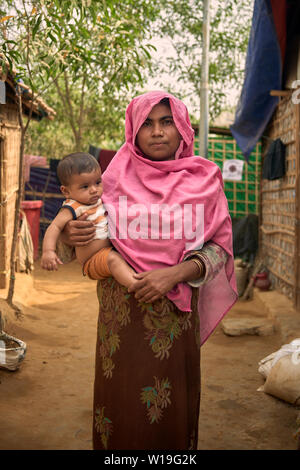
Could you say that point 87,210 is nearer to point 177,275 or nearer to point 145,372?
point 177,275

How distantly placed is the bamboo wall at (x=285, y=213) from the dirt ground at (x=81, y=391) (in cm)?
70

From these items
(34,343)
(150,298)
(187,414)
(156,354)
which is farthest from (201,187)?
(34,343)

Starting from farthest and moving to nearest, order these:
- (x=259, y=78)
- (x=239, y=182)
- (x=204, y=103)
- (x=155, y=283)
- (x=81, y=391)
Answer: (x=239, y=182) < (x=204, y=103) < (x=259, y=78) < (x=81, y=391) < (x=155, y=283)

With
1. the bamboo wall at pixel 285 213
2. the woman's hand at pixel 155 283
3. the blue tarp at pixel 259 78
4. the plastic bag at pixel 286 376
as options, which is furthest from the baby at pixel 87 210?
the blue tarp at pixel 259 78

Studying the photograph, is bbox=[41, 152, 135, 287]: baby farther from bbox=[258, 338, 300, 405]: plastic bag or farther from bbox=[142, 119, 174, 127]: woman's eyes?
bbox=[258, 338, 300, 405]: plastic bag

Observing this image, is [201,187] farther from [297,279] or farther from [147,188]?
[297,279]

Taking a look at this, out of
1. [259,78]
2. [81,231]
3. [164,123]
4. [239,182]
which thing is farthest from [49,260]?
[239,182]

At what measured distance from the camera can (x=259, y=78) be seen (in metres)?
6.59

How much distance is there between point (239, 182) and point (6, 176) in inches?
239

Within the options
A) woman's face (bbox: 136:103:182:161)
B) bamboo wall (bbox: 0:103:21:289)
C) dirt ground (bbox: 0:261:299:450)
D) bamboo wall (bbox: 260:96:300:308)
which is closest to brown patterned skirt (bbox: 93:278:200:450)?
woman's face (bbox: 136:103:182:161)

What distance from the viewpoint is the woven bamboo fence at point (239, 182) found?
1075cm

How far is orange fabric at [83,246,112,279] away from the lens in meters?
1.83

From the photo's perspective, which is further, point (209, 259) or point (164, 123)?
point (164, 123)

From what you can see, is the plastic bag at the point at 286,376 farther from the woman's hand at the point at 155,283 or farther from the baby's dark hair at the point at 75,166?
the baby's dark hair at the point at 75,166
